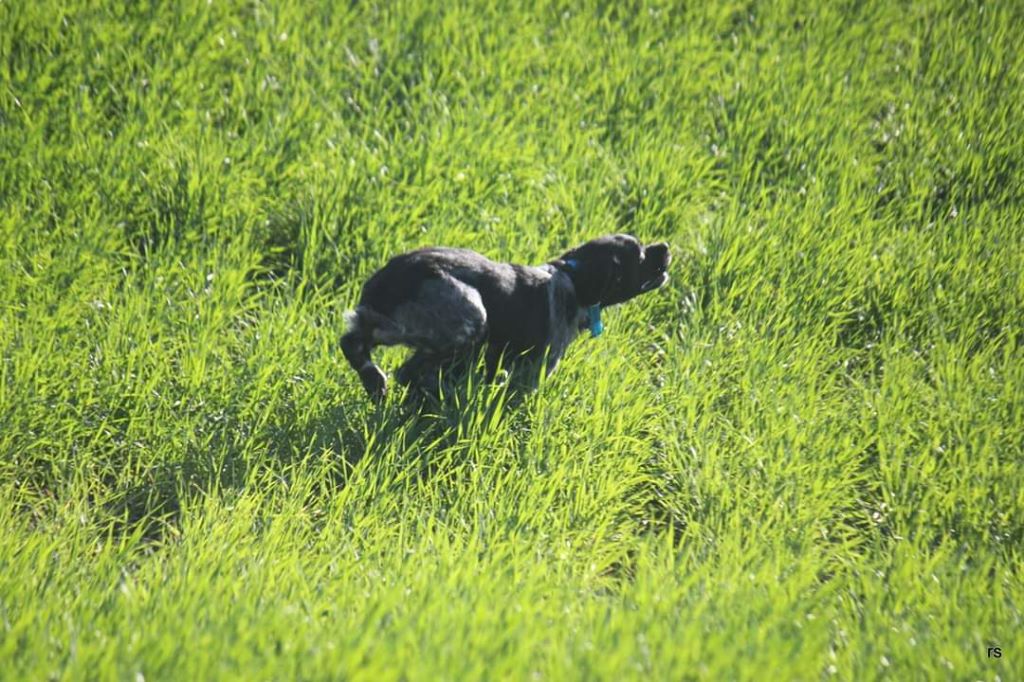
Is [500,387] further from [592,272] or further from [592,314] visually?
[592,272]

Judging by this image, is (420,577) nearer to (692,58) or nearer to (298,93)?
(298,93)

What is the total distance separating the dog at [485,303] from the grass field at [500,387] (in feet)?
0.66

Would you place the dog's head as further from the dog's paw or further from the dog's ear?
the dog's paw

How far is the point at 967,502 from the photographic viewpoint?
378 centimetres

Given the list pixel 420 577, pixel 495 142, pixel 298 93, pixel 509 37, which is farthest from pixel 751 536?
pixel 509 37

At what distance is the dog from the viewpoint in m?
3.57

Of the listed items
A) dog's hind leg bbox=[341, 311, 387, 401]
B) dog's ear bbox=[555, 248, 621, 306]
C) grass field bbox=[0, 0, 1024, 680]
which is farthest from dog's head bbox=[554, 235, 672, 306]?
dog's hind leg bbox=[341, 311, 387, 401]

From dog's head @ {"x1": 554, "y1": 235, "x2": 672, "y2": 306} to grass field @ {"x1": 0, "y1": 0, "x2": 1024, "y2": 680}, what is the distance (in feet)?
0.97

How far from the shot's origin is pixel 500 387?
12.7 feet

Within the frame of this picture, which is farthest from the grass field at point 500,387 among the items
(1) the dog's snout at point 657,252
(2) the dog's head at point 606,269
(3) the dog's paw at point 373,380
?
(1) the dog's snout at point 657,252

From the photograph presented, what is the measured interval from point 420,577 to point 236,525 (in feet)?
2.28

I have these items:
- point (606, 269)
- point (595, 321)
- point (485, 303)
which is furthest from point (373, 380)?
point (606, 269)

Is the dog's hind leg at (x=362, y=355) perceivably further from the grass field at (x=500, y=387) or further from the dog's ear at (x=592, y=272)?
the dog's ear at (x=592, y=272)

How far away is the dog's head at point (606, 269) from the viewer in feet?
13.3
